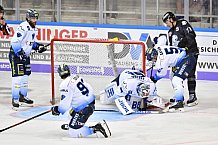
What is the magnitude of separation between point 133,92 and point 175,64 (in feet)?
2.37

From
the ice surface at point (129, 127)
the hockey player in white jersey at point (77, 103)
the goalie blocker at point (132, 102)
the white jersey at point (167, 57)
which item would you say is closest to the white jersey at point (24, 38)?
the ice surface at point (129, 127)

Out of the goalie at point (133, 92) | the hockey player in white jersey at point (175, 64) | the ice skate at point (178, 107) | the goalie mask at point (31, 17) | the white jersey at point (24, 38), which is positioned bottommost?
the ice skate at point (178, 107)

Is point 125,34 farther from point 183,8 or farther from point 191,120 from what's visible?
point 191,120

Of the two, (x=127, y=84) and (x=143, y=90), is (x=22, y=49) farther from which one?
(x=143, y=90)

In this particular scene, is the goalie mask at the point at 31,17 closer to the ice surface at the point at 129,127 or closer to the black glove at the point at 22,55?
the black glove at the point at 22,55

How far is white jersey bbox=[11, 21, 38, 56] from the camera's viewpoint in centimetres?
1092

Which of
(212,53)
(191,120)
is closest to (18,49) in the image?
(191,120)

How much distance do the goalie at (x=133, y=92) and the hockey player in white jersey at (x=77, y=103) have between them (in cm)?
155

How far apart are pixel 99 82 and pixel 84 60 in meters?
0.72

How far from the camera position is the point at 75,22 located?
49.6 feet

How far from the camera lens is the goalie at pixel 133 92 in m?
10.7

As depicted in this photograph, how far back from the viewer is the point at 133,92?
10.8 meters

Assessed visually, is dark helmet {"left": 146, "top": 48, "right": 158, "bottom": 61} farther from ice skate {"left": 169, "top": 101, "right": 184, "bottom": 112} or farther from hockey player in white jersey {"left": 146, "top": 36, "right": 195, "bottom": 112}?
ice skate {"left": 169, "top": 101, "right": 184, "bottom": 112}

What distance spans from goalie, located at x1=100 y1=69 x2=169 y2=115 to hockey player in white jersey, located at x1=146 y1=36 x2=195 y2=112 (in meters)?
0.24
